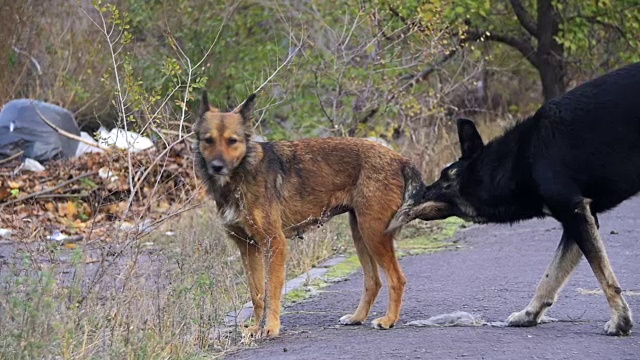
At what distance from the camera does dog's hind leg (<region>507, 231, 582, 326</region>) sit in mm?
8539

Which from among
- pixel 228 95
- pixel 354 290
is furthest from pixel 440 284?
pixel 228 95

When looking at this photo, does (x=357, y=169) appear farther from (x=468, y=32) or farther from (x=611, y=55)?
(x=611, y=55)

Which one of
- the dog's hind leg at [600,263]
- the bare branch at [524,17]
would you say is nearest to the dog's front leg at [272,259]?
the dog's hind leg at [600,263]

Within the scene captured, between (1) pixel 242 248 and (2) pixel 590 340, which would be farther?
(1) pixel 242 248

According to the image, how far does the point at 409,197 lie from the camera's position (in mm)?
9172

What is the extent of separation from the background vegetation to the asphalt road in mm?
722

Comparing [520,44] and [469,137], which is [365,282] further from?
[520,44]

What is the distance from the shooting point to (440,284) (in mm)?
10734

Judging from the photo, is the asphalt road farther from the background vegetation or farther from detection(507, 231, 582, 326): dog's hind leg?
the background vegetation

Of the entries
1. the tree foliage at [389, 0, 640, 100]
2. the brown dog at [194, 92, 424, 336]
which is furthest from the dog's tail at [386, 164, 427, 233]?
the tree foliage at [389, 0, 640, 100]

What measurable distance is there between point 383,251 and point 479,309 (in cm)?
101

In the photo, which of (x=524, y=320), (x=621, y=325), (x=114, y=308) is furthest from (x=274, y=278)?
(x=621, y=325)

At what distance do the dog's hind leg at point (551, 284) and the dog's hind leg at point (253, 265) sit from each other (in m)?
1.96

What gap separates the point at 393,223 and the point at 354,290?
1.81m
